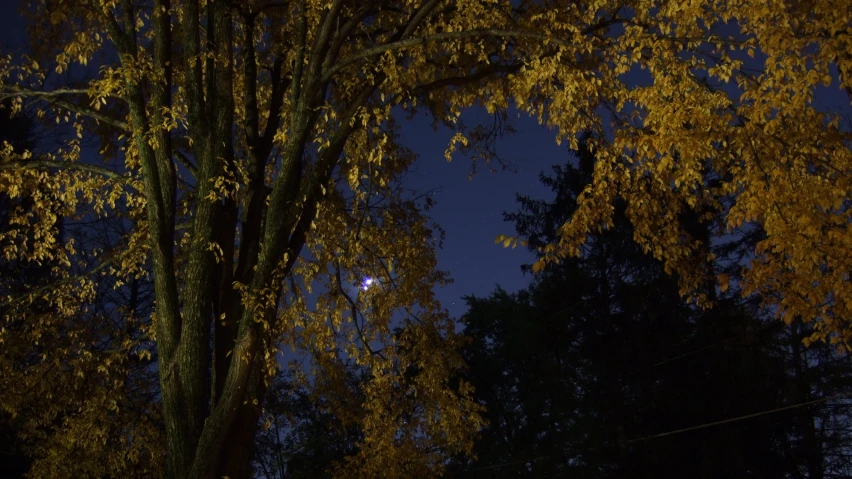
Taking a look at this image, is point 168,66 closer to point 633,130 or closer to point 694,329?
point 633,130

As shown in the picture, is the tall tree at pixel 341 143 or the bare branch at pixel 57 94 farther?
the bare branch at pixel 57 94

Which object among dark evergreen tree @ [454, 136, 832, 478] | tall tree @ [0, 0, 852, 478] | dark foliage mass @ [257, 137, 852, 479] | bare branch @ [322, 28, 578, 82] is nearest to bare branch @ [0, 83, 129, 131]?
tall tree @ [0, 0, 852, 478]

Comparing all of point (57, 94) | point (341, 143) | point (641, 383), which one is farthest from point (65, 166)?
point (641, 383)

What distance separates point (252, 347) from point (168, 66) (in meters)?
3.48

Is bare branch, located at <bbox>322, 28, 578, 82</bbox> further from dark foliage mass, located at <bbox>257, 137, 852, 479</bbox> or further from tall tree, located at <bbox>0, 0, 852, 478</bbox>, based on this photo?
dark foliage mass, located at <bbox>257, 137, 852, 479</bbox>

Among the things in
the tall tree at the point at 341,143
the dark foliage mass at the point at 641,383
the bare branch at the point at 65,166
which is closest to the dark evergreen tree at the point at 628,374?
the dark foliage mass at the point at 641,383

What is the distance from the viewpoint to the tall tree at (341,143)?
20.6 ft

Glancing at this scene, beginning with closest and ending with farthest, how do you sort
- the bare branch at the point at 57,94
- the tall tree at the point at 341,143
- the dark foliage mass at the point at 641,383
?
the tall tree at the point at 341,143 < the bare branch at the point at 57,94 < the dark foliage mass at the point at 641,383

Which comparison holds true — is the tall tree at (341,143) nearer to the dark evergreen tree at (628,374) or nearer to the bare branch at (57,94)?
the bare branch at (57,94)

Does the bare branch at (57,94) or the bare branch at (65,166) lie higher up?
the bare branch at (57,94)

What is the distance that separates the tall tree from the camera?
20.6ft

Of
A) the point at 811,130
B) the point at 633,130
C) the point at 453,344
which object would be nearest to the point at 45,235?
the point at 453,344

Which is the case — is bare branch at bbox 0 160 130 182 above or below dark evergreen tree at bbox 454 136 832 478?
below

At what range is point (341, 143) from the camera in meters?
8.52
